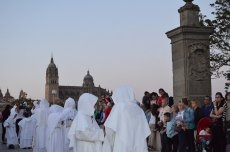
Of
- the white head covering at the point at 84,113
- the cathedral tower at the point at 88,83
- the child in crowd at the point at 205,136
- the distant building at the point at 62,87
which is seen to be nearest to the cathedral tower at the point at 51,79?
the distant building at the point at 62,87

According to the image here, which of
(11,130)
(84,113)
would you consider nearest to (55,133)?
(84,113)

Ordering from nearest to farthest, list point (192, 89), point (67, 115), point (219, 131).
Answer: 1. point (219, 131)
2. point (67, 115)
3. point (192, 89)

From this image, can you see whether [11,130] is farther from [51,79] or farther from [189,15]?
[51,79]

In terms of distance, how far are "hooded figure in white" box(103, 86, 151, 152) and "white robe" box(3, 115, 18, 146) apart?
1402 cm

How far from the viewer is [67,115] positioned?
13531 mm

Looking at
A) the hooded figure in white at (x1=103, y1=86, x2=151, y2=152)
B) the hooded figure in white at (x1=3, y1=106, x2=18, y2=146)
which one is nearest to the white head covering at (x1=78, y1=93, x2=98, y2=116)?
the hooded figure in white at (x1=103, y1=86, x2=151, y2=152)

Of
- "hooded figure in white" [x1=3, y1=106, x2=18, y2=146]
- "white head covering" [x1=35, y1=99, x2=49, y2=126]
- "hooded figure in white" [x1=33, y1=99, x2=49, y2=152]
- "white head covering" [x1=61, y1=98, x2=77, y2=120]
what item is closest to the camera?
"white head covering" [x1=61, y1=98, x2=77, y2=120]

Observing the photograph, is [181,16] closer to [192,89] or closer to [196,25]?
[196,25]

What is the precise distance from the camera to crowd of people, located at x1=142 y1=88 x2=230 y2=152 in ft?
39.5

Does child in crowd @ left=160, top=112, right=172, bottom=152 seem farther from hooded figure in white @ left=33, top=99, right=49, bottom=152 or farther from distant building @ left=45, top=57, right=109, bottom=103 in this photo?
distant building @ left=45, top=57, right=109, bottom=103

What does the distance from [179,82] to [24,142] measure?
908 centimetres

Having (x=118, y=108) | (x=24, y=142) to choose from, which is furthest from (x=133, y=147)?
(x=24, y=142)

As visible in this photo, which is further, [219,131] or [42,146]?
[42,146]

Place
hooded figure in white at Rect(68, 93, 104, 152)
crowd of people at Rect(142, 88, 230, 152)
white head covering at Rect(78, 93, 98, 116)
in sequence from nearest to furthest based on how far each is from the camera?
1. hooded figure in white at Rect(68, 93, 104, 152)
2. white head covering at Rect(78, 93, 98, 116)
3. crowd of people at Rect(142, 88, 230, 152)
